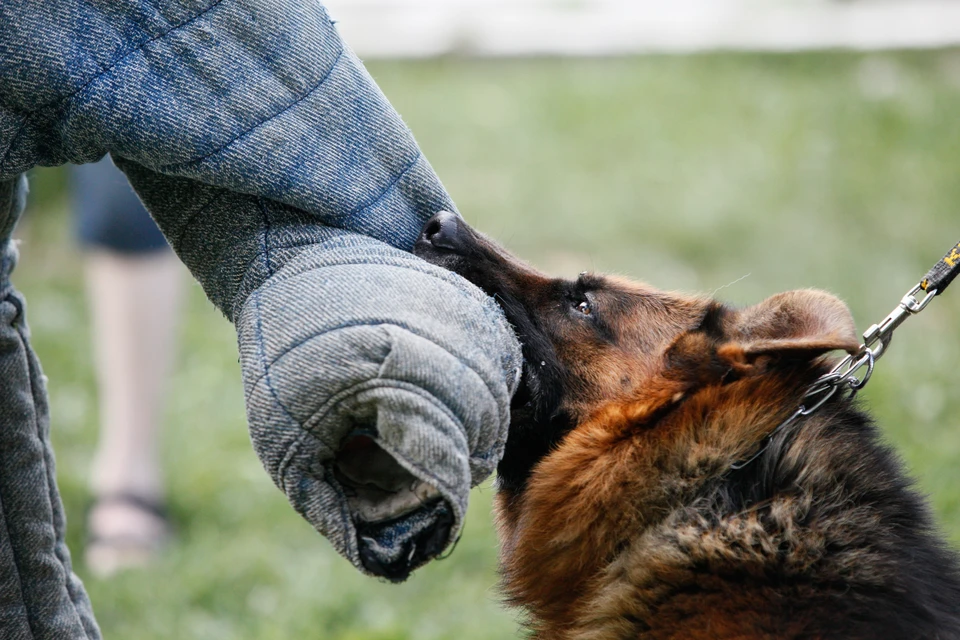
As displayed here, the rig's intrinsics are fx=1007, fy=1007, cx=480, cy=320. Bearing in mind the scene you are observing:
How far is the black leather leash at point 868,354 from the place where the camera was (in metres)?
2.44

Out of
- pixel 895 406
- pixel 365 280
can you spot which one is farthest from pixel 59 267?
pixel 365 280

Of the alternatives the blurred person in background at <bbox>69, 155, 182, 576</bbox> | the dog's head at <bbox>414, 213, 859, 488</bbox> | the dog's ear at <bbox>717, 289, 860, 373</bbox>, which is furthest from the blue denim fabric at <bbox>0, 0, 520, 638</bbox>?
the blurred person in background at <bbox>69, 155, 182, 576</bbox>

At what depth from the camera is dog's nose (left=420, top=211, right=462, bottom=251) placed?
236 cm

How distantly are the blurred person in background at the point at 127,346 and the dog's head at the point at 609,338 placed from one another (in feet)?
7.24

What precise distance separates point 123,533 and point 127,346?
834 mm

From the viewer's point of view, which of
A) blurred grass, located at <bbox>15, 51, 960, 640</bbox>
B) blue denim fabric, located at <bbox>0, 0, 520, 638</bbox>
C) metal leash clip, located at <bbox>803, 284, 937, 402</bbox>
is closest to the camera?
blue denim fabric, located at <bbox>0, 0, 520, 638</bbox>

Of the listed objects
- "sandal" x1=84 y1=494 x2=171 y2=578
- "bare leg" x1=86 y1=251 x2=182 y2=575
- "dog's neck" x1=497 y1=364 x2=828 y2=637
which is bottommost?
"sandal" x1=84 y1=494 x2=171 y2=578

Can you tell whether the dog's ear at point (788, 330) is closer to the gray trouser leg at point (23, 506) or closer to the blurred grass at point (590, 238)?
the blurred grass at point (590, 238)

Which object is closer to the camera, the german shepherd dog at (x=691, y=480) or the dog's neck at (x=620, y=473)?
the german shepherd dog at (x=691, y=480)

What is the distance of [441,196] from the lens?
94.1 inches

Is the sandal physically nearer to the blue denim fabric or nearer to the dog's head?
the dog's head

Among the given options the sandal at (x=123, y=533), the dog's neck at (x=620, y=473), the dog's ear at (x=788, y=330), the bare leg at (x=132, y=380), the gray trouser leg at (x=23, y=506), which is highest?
the dog's ear at (x=788, y=330)

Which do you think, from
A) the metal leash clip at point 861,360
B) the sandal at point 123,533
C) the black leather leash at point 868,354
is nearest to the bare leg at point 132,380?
the sandal at point 123,533

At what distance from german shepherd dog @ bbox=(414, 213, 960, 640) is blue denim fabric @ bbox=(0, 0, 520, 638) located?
1.19ft
